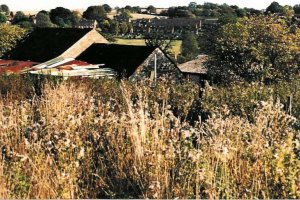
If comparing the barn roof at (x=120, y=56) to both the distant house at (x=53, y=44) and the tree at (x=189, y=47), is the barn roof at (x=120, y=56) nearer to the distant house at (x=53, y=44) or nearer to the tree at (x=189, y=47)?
the distant house at (x=53, y=44)

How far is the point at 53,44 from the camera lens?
1555 inches

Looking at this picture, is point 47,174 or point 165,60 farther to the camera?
point 165,60

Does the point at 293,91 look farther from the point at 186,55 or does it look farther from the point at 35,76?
the point at 186,55

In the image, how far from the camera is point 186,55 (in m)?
55.4

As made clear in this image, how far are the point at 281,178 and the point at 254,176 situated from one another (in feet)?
1.14

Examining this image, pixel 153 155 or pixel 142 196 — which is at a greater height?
pixel 153 155

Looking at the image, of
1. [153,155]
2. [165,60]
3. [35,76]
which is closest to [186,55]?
[165,60]

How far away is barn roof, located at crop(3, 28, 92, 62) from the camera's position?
1501 inches

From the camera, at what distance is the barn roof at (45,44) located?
38125 millimetres

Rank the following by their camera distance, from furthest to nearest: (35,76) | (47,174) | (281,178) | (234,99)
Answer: (35,76) < (234,99) < (47,174) < (281,178)

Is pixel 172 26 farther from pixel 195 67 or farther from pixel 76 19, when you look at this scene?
pixel 195 67

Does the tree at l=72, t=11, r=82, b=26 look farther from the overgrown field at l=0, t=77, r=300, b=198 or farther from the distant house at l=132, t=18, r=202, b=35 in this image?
the overgrown field at l=0, t=77, r=300, b=198

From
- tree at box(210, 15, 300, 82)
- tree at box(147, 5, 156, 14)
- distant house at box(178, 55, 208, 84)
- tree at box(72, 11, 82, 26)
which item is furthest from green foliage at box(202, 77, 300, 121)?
tree at box(147, 5, 156, 14)

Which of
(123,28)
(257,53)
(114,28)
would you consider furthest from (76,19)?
(257,53)
